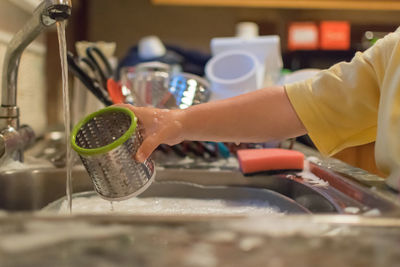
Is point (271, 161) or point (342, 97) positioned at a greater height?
point (342, 97)

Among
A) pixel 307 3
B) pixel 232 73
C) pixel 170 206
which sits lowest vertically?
pixel 170 206

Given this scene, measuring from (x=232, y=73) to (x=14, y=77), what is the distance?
2.27 ft

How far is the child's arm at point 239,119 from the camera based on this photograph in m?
0.59

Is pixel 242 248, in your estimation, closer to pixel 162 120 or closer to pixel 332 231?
pixel 332 231

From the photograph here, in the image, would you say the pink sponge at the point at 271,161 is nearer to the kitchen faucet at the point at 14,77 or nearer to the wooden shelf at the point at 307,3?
the kitchen faucet at the point at 14,77

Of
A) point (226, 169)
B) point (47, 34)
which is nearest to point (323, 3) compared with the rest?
point (47, 34)

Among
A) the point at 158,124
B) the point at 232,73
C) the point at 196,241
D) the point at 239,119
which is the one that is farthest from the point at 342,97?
the point at 232,73

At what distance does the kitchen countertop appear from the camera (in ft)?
0.94

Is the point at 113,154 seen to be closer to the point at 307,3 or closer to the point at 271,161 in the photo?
the point at 271,161

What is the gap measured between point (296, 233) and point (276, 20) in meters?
2.76

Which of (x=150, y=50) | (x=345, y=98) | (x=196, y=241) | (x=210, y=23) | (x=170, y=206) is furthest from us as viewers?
(x=210, y=23)

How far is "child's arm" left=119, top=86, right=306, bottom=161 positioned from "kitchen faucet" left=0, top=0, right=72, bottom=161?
240mm

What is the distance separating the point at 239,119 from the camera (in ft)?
2.00

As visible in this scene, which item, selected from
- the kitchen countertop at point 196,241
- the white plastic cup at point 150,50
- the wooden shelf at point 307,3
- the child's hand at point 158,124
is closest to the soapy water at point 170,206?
the child's hand at point 158,124
